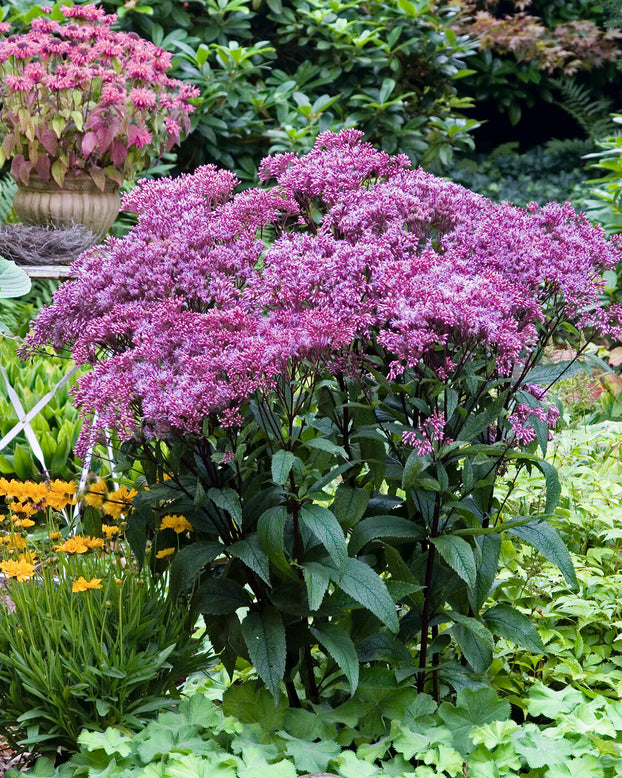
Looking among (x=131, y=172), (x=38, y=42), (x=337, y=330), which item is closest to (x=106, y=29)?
(x=38, y=42)

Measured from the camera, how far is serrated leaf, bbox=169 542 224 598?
6.60 ft

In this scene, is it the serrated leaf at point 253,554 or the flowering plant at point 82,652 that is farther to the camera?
the flowering plant at point 82,652

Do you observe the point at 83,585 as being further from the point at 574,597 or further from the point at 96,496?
the point at 574,597

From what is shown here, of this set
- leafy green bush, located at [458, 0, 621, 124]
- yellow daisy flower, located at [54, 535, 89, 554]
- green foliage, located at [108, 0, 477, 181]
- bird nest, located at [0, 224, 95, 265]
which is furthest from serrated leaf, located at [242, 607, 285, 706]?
leafy green bush, located at [458, 0, 621, 124]

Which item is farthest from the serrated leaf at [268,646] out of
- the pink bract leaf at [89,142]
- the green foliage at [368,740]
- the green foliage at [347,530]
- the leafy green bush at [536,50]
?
the leafy green bush at [536,50]

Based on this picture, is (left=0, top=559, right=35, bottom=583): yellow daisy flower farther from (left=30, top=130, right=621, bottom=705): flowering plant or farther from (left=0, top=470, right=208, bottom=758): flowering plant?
(left=30, top=130, right=621, bottom=705): flowering plant

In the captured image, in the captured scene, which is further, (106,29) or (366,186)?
(106,29)

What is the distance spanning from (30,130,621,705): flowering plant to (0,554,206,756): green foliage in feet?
A: 0.47

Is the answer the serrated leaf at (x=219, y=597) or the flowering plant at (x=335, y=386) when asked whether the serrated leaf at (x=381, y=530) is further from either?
the serrated leaf at (x=219, y=597)

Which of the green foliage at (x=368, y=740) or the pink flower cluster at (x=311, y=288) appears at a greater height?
the pink flower cluster at (x=311, y=288)

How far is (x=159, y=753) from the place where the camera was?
189 cm

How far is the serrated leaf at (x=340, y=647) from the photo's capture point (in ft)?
6.23

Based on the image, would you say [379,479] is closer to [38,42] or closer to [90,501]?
[90,501]

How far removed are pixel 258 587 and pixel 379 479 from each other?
0.38 metres
